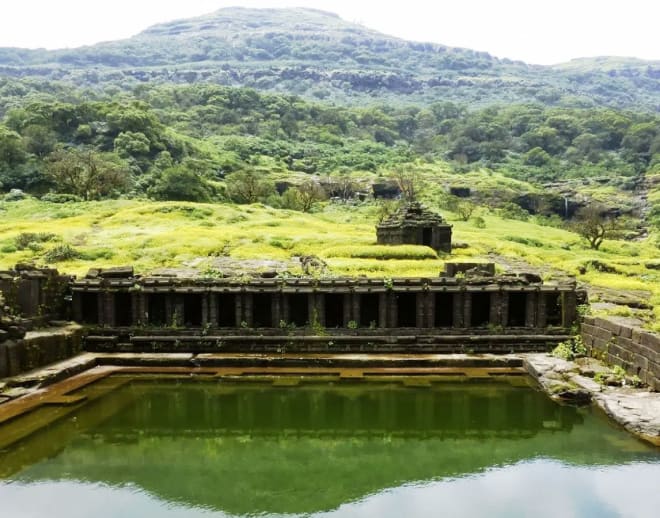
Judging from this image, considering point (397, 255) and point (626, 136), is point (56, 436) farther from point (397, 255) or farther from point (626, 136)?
point (626, 136)

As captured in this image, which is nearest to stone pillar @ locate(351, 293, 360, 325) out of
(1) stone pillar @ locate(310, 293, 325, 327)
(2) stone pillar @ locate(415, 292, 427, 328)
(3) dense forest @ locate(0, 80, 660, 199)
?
(1) stone pillar @ locate(310, 293, 325, 327)

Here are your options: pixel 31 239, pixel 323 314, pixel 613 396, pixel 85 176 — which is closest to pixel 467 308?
pixel 323 314

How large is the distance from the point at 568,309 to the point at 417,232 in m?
19.9

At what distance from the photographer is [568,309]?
2469 centimetres

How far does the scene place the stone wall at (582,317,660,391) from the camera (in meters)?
18.3

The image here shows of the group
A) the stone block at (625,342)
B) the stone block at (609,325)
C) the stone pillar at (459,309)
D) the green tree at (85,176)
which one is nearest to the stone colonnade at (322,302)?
the stone pillar at (459,309)

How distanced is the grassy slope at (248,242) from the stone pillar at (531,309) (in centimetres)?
409

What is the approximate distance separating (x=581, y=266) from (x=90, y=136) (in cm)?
7775

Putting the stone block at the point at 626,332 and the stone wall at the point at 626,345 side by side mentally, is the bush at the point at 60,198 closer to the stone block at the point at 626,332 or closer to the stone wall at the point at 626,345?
the stone wall at the point at 626,345

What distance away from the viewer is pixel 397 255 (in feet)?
129

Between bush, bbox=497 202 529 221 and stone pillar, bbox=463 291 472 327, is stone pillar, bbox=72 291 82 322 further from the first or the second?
bush, bbox=497 202 529 221

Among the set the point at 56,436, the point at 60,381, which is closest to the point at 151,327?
the point at 60,381

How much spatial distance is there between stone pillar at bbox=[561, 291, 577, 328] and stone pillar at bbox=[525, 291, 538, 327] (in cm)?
102

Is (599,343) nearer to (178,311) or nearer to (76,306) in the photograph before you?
(178,311)
